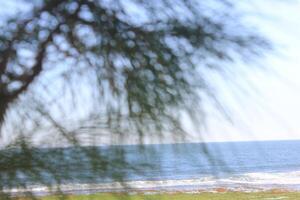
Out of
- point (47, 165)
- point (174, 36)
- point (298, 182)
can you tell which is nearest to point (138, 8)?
point (174, 36)

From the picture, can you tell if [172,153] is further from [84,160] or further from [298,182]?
[298,182]

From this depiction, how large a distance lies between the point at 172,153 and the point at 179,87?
0.06 metres

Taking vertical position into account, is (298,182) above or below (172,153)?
below

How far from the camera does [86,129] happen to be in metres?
0.39

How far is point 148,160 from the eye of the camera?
378 millimetres

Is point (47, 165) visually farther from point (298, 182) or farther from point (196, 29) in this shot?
point (298, 182)

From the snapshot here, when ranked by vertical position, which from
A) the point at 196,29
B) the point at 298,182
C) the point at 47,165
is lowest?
the point at 298,182

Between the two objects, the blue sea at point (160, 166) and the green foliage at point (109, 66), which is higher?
the green foliage at point (109, 66)

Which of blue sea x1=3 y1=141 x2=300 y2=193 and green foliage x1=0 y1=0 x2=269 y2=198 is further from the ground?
green foliage x1=0 y1=0 x2=269 y2=198

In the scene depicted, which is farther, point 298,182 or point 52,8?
point 298,182

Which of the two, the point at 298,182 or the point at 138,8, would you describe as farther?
the point at 298,182

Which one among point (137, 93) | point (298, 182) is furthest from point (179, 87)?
point (298, 182)

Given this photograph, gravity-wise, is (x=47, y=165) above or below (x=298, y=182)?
above

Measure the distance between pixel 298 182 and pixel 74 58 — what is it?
10.4 m
